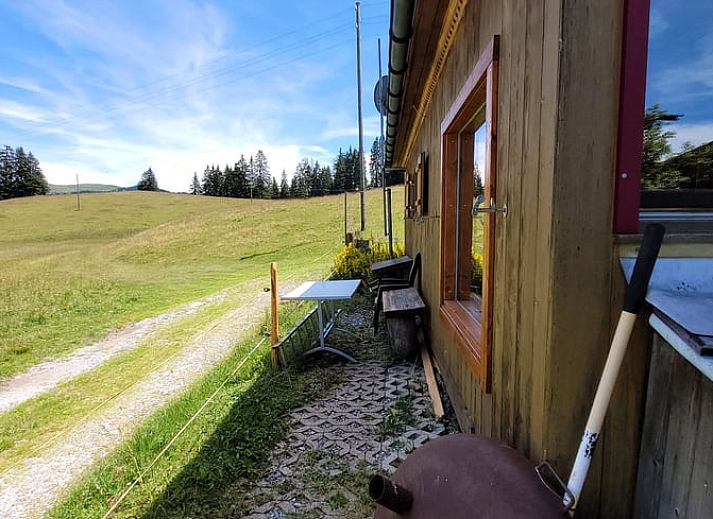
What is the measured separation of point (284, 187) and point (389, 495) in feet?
220

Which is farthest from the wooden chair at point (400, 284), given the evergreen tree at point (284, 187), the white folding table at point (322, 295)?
the evergreen tree at point (284, 187)

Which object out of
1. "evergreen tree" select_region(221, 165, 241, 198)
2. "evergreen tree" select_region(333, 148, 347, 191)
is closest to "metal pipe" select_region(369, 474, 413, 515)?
"evergreen tree" select_region(333, 148, 347, 191)

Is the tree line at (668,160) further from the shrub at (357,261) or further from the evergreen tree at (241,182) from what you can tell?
the evergreen tree at (241,182)

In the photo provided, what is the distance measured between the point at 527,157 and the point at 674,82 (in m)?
0.44

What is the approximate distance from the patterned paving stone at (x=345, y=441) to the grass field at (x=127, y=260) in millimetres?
4382

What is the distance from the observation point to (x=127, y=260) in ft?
63.1

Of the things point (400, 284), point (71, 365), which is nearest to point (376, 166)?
point (400, 284)

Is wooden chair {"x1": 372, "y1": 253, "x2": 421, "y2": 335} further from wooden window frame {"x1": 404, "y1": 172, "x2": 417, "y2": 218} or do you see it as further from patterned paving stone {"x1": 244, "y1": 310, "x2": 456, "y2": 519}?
patterned paving stone {"x1": 244, "y1": 310, "x2": 456, "y2": 519}

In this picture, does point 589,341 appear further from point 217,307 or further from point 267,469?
point 217,307

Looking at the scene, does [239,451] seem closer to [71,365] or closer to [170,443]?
[170,443]

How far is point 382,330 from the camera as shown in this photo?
5.74m

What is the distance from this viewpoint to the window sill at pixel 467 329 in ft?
7.11

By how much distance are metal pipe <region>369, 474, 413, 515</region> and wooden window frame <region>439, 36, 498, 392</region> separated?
842mm

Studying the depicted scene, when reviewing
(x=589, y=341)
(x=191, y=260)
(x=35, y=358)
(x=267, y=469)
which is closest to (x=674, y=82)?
(x=589, y=341)
